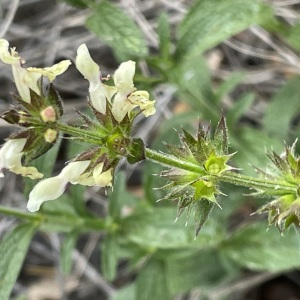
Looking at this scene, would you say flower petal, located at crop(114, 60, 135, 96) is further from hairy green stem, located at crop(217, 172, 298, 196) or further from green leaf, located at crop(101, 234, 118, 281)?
green leaf, located at crop(101, 234, 118, 281)

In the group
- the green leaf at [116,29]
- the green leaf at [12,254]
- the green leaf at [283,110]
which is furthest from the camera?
the green leaf at [283,110]

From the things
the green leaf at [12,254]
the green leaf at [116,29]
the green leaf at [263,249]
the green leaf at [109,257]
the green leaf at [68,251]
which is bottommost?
the green leaf at [263,249]

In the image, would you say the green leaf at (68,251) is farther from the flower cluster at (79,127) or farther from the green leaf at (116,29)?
the flower cluster at (79,127)

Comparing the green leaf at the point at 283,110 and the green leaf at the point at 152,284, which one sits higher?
the green leaf at the point at 283,110

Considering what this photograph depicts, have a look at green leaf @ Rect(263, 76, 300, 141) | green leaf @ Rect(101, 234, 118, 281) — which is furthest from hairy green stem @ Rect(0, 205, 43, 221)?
green leaf @ Rect(263, 76, 300, 141)

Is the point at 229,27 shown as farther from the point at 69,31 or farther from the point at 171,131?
the point at 69,31

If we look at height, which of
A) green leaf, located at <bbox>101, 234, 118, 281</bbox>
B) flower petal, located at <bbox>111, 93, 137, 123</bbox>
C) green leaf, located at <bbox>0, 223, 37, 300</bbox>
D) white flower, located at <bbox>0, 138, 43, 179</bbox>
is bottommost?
green leaf, located at <bbox>101, 234, 118, 281</bbox>

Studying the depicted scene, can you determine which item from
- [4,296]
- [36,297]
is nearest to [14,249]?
[4,296]

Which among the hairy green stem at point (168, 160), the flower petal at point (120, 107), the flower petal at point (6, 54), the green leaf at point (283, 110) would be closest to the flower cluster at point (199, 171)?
the hairy green stem at point (168, 160)
